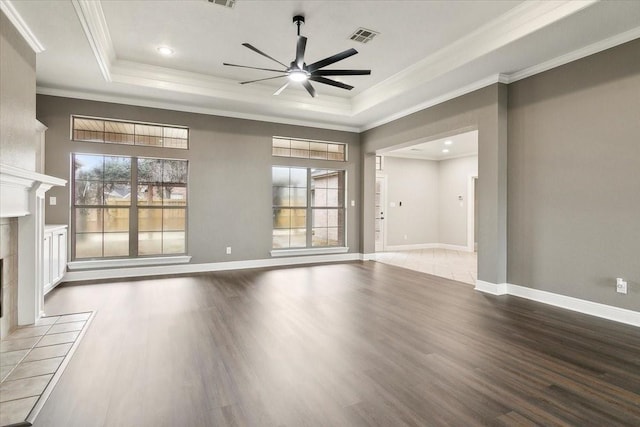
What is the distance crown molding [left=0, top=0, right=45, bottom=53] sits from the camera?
116 inches

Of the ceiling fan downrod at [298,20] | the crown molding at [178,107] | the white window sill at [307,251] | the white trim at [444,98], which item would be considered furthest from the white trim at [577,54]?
the white window sill at [307,251]

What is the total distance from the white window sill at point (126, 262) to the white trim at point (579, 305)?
17.7 ft

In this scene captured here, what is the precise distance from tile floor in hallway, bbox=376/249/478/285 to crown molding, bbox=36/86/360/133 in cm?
323

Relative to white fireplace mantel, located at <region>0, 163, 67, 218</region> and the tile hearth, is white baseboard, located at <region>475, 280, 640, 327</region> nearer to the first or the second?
the tile hearth

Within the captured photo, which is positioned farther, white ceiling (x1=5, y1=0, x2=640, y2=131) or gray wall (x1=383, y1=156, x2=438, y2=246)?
gray wall (x1=383, y1=156, x2=438, y2=246)

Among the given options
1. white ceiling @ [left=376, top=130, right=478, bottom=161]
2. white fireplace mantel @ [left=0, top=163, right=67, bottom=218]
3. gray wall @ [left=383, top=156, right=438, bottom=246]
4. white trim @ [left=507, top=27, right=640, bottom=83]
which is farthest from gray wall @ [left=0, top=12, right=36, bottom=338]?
gray wall @ [left=383, top=156, right=438, bottom=246]

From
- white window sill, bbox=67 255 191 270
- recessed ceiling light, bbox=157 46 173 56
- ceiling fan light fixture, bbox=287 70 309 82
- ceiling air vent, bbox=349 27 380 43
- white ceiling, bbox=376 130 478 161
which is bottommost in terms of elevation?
white window sill, bbox=67 255 191 270

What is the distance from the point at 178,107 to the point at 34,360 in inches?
179

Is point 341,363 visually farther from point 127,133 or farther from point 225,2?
point 127,133

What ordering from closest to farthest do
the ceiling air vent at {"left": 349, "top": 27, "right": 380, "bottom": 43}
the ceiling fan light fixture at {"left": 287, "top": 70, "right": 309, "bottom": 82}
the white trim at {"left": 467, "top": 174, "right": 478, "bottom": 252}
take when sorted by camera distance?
the ceiling fan light fixture at {"left": 287, "top": 70, "right": 309, "bottom": 82}
the ceiling air vent at {"left": 349, "top": 27, "right": 380, "bottom": 43}
the white trim at {"left": 467, "top": 174, "right": 478, "bottom": 252}

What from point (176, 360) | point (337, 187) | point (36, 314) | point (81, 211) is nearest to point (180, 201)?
point (81, 211)

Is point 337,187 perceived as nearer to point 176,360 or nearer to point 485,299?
point 485,299

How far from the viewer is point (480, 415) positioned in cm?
187

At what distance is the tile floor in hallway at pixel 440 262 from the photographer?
6.01 m
